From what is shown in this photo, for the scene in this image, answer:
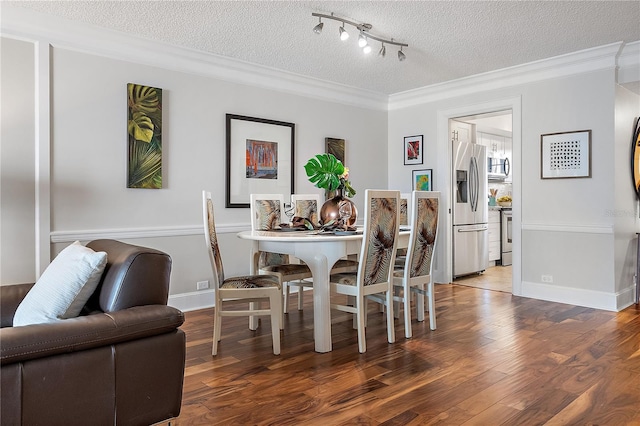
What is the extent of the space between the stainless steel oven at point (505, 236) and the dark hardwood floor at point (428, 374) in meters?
3.38

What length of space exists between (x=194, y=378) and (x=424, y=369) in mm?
1370

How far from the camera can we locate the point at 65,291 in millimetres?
1727

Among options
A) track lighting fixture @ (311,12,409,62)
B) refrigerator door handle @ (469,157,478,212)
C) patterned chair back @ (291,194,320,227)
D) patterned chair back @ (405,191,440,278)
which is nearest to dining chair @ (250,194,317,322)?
patterned chair back @ (291,194,320,227)

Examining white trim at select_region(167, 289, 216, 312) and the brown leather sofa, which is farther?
white trim at select_region(167, 289, 216, 312)

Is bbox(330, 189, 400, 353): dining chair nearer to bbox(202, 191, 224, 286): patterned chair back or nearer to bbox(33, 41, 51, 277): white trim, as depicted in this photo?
bbox(202, 191, 224, 286): patterned chair back

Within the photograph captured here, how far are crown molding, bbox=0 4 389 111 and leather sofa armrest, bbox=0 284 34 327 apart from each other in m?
2.13

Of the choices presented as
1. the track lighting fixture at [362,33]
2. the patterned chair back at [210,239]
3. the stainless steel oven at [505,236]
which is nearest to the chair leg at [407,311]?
the patterned chair back at [210,239]

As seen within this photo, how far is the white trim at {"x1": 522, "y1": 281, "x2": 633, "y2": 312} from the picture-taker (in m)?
4.23

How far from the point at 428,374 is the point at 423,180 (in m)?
3.55

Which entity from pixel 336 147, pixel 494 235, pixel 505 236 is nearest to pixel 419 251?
pixel 336 147

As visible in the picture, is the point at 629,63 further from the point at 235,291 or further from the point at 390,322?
the point at 235,291

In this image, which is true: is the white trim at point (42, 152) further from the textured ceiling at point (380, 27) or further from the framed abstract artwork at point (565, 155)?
the framed abstract artwork at point (565, 155)

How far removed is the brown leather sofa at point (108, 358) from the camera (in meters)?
1.46

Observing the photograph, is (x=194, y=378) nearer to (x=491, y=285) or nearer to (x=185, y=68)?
(x=185, y=68)
